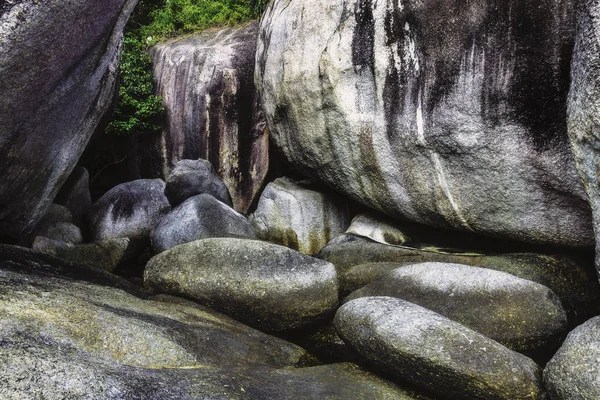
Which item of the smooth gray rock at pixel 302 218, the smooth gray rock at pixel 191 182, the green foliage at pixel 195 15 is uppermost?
the green foliage at pixel 195 15

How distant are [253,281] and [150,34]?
10390mm

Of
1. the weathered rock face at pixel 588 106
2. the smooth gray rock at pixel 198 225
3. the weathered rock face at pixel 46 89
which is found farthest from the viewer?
the smooth gray rock at pixel 198 225

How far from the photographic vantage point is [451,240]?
27.2 ft

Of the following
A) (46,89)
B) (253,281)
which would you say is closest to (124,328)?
(253,281)

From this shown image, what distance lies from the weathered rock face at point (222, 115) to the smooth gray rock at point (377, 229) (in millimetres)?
3011

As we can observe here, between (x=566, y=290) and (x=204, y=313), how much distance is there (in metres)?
4.21

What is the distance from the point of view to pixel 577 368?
13.5 feet

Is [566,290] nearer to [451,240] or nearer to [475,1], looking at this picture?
[451,240]

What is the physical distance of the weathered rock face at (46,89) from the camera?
559 centimetres

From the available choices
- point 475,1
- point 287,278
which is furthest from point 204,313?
point 475,1

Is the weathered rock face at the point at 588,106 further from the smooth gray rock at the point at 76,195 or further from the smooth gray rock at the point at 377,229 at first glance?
the smooth gray rock at the point at 76,195

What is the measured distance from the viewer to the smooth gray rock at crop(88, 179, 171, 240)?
34.7ft

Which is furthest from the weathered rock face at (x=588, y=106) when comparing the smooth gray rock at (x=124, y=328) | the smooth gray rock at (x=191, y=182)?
the smooth gray rock at (x=191, y=182)

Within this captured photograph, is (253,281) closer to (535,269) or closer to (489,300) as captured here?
(489,300)
